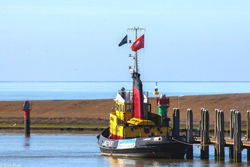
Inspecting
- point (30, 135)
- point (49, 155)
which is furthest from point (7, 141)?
point (49, 155)

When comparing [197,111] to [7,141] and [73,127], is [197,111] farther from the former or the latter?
[7,141]

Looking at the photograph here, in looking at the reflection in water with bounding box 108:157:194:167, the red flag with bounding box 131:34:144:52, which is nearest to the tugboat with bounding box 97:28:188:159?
the red flag with bounding box 131:34:144:52

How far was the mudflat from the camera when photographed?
10038 cm

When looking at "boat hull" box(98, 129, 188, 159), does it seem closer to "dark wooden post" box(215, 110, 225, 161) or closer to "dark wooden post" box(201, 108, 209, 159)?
"dark wooden post" box(201, 108, 209, 159)

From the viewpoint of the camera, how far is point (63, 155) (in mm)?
64625

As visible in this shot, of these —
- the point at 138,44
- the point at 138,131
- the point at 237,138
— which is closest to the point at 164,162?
the point at 138,131

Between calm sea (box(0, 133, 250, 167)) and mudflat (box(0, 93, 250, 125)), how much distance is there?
56.2 feet

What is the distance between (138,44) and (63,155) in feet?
38.1

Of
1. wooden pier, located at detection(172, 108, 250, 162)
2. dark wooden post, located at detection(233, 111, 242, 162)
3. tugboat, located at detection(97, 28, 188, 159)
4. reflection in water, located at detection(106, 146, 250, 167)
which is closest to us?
dark wooden post, located at detection(233, 111, 242, 162)

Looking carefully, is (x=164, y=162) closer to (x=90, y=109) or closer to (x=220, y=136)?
(x=220, y=136)

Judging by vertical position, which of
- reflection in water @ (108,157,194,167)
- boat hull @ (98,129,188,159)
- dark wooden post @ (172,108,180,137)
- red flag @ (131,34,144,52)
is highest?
red flag @ (131,34,144,52)

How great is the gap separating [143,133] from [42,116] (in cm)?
4883

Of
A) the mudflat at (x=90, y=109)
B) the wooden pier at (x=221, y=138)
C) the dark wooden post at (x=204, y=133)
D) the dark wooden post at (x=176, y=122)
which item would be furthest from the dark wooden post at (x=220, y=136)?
the mudflat at (x=90, y=109)

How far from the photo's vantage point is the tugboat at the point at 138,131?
58656 mm
